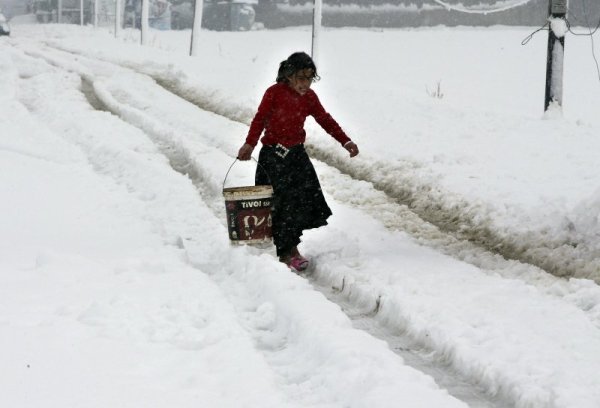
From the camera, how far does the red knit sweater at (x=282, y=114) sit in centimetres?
628

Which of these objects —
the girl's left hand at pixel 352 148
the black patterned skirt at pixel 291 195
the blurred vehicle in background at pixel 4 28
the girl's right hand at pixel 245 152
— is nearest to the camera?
the girl's right hand at pixel 245 152

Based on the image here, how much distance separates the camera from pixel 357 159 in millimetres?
10602

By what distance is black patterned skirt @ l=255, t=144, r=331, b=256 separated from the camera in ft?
20.8

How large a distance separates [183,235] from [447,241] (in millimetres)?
2438

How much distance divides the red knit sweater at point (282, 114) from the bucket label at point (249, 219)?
0.51 metres

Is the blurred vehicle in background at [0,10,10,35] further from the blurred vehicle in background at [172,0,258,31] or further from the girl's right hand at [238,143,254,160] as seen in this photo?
the girl's right hand at [238,143,254,160]

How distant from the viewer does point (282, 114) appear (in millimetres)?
6328

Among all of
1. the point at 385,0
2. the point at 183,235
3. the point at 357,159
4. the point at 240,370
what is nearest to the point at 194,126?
the point at 357,159

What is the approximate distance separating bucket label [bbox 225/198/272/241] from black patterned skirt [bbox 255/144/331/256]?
4.6 inches

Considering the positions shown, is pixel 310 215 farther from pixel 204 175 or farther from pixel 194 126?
pixel 194 126

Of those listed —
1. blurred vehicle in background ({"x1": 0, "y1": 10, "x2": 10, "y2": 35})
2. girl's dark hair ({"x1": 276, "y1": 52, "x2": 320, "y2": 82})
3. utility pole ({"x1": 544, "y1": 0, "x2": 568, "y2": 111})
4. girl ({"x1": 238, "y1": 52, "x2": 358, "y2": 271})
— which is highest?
blurred vehicle in background ({"x1": 0, "y1": 10, "x2": 10, "y2": 35})

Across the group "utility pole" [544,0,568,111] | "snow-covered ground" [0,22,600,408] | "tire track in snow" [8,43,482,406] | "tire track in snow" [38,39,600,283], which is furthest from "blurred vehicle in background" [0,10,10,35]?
"utility pole" [544,0,568,111]

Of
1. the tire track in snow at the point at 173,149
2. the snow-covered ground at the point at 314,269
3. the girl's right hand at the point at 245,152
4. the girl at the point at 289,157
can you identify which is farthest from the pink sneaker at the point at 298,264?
the girl's right hand at the point at 245,152

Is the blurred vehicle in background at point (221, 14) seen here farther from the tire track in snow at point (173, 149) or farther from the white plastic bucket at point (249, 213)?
the white plastic bucket at point (249, 213)
